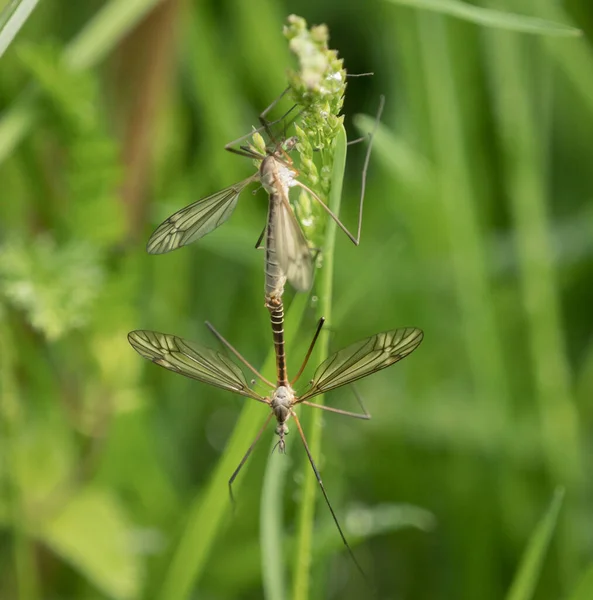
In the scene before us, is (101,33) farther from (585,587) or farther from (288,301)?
(585,587)

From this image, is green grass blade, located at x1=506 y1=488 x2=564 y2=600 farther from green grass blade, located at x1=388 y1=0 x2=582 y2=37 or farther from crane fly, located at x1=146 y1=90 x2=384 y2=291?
green grass blade, located at x1=388 y1=0 x2=582 y2=37

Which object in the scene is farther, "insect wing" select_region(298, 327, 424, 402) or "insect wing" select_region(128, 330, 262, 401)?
"insect wing" select_region(128, 330, 262, 401)

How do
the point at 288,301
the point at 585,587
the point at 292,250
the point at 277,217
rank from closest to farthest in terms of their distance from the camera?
the point at 292,250 < the point at 277,217 < the point at 585,587 < the point at 288,301

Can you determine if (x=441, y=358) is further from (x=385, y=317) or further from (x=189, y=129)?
(x=189, y=129)

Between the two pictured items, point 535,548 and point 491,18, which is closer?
point 491,18

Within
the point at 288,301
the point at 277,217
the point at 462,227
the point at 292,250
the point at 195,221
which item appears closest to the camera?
the point at 292,250

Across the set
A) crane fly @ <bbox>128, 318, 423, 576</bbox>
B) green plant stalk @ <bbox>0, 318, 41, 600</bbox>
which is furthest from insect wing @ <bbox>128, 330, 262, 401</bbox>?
green plant stalk @ <bbox>0, 318, 41, 600</bbox>

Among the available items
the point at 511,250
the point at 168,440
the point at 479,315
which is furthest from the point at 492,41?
the point at 168,440

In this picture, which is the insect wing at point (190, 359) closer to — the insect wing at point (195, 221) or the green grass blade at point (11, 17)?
the insect wing at point (195, 221)

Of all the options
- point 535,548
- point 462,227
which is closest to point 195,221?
point 535,548
